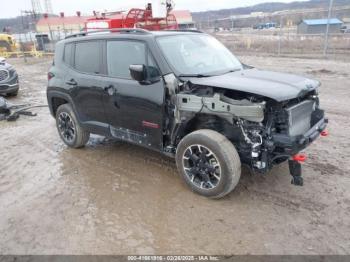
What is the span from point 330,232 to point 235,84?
183 centimetres

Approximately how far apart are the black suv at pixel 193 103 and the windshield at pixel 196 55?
0.06 ft

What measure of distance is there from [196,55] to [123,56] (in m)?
1.02

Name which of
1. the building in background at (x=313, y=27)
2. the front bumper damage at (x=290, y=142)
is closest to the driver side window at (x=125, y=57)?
the front bumper damage at (x=290, y=142)

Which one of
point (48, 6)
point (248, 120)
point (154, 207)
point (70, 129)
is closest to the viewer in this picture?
point (248, 120)

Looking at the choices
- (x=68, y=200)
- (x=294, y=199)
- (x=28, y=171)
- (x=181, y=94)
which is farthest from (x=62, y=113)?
(x=294, y=199)

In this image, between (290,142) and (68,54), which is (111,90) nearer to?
(68,54)

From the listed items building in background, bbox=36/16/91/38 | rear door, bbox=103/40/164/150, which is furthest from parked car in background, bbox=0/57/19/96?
building in background, bbox=36/16/91/38

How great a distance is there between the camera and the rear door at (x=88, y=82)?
5.04 meters

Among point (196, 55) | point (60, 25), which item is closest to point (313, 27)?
point (60, 25)

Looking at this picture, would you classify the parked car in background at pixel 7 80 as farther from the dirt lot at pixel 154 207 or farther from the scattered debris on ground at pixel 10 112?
the dirt lot at pixel 154 207

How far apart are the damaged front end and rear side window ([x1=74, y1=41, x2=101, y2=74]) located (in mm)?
1461

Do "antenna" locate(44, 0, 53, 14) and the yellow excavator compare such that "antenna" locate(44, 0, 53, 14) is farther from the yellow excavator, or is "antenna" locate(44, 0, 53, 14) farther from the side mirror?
the side mirror

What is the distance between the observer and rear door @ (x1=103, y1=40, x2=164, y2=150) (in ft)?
14.3

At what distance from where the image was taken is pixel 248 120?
12.2 ft
